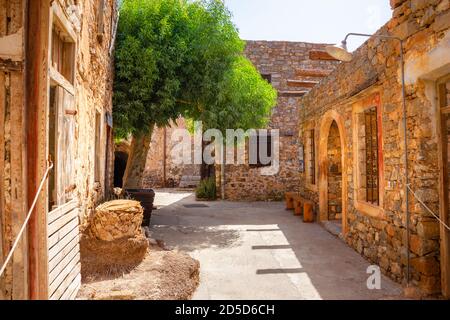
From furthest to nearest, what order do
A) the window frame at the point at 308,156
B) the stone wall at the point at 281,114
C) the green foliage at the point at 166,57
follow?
the stone wall at the point at 281,114 < the window frame at the point at 308,156 < the green foliage at the point at 166,57

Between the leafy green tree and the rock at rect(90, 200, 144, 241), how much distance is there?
143 inches

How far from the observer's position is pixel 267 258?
535 cm

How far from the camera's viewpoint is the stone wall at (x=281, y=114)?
43.4ft

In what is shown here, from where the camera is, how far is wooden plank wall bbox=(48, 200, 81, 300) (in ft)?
8.88

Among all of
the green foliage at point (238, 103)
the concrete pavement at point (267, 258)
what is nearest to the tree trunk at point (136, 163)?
the concrete pavement at point (267, 258)

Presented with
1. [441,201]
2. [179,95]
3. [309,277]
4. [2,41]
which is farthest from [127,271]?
[179,95]

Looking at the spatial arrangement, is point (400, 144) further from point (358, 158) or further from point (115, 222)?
point (115, 222)

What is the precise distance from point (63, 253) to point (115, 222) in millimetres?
1100

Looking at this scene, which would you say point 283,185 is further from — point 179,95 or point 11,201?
point 11,201

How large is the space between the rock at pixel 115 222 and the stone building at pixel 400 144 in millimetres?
3628

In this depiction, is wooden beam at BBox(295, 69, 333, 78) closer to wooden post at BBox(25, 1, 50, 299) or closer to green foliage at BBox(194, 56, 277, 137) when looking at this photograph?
green foliage at BBox(194, 56, 277, 137)

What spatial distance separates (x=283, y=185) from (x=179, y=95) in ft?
22.4

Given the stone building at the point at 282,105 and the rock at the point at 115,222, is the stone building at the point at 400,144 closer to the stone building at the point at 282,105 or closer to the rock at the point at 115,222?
the rock at the point at 115,222

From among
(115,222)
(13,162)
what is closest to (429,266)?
(115,222)
